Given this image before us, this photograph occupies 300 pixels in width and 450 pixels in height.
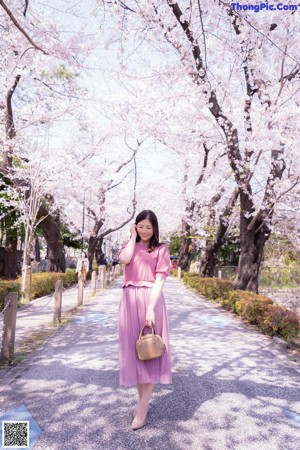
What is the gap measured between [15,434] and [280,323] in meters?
6.38

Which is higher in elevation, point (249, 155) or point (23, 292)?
point (249, 155)

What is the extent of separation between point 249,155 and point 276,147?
Answer: 996 mm

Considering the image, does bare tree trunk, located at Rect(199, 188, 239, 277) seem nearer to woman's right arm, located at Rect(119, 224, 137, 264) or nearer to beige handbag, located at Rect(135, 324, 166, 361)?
woman's right arm, located at Rect(119, 224, 137, 264)

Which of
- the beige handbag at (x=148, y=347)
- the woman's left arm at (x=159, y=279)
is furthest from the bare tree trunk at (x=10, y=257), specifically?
the beige handbag at (x=148, y=347)

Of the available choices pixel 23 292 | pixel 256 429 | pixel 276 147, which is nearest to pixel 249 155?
pixel 276 147

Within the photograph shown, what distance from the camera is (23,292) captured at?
13.3m

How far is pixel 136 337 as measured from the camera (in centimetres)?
371

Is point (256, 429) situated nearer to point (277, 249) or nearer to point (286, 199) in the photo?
point (286, 199)

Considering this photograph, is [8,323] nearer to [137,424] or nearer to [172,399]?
[172,399]

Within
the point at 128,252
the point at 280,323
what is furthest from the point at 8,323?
the point at 280,323

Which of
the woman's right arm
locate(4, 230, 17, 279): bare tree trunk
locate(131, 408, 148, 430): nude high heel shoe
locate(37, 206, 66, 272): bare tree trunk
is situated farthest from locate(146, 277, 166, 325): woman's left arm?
locate(4, 230, 17, 279): bare tree trunk

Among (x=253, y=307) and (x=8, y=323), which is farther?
(x=253, y=307)

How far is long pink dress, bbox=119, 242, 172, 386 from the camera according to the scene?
12.0 feet

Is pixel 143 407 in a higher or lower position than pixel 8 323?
lower
